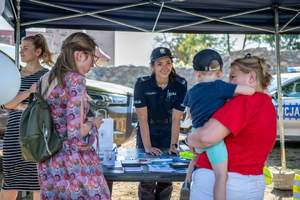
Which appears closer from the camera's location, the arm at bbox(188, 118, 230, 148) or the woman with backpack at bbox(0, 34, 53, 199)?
the arm at bbox(188, 118, 230, 148)

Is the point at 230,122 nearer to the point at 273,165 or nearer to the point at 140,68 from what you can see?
the point at 273,165

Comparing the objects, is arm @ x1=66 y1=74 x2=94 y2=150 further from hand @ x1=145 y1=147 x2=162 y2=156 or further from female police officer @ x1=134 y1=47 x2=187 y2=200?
female police officer @ x1=134 y1=47 x2=187 y2=200

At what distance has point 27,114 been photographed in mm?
2367

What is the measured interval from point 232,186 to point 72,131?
33.5 inches

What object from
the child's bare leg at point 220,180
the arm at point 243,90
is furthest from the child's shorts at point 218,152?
the arm at point 243,90

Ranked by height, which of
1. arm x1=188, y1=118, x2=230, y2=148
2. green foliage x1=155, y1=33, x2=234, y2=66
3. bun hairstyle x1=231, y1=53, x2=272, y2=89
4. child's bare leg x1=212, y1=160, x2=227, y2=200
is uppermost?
green foliage x1=155, y1=33, x2=234, y2=66

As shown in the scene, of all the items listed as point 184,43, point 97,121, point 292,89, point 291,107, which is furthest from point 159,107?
point 184,43

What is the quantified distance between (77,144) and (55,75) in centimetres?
38

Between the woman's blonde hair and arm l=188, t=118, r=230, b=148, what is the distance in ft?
Result: 2.62

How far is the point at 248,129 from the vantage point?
195cm

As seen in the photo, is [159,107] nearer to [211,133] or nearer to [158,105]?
[158,105]

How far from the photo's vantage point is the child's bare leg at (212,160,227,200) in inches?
77.0

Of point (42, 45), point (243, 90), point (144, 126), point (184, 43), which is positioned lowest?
point (144, 126)

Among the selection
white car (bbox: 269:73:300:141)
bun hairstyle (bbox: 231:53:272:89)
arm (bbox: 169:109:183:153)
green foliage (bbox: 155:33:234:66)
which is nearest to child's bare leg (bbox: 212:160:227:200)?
bun hairstyle (bbox: 231:53:272:89)
